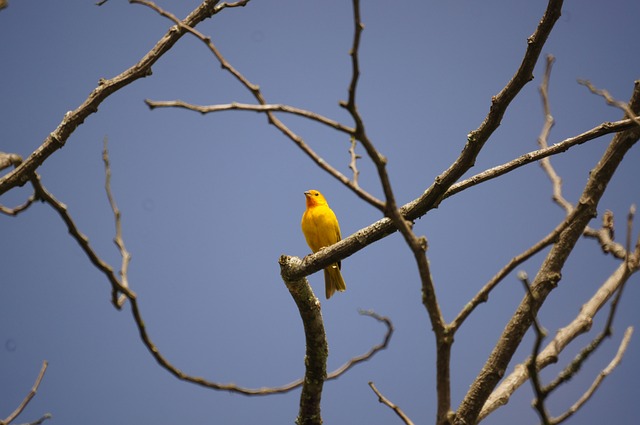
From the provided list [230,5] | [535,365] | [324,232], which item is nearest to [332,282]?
[324,232]

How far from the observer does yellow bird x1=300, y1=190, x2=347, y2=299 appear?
25.4ft

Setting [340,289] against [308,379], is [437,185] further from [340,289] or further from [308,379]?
[340,289]

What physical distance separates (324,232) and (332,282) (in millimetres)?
675

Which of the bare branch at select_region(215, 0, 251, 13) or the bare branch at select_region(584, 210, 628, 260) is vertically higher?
the bare branch at select_region(215, 0, 251, 13)

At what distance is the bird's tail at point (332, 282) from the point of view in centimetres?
770

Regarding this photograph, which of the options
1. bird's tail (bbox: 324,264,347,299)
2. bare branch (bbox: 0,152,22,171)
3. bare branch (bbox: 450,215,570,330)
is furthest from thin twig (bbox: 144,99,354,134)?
bird's tail (bbox: 324,264,347,299)

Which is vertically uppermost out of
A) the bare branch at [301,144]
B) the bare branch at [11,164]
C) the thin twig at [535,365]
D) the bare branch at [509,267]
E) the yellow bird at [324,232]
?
the yellow bird at [324,232]

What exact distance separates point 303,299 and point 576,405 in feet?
8.26

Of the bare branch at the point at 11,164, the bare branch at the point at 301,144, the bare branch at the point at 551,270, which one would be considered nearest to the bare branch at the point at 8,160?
the bare branch at the point at 11,164

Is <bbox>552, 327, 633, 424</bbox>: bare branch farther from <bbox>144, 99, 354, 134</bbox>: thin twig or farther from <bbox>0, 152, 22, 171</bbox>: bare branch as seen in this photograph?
<bbox>0, 152, 22, 171</bbox>: bare branch

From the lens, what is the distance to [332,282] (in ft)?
25.4

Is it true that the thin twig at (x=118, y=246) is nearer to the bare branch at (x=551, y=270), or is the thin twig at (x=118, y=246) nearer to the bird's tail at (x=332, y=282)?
the bare branch at (x=551, y=270)

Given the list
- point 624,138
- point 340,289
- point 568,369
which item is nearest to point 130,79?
point 624,138

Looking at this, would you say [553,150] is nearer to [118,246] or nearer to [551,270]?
[551,270]
